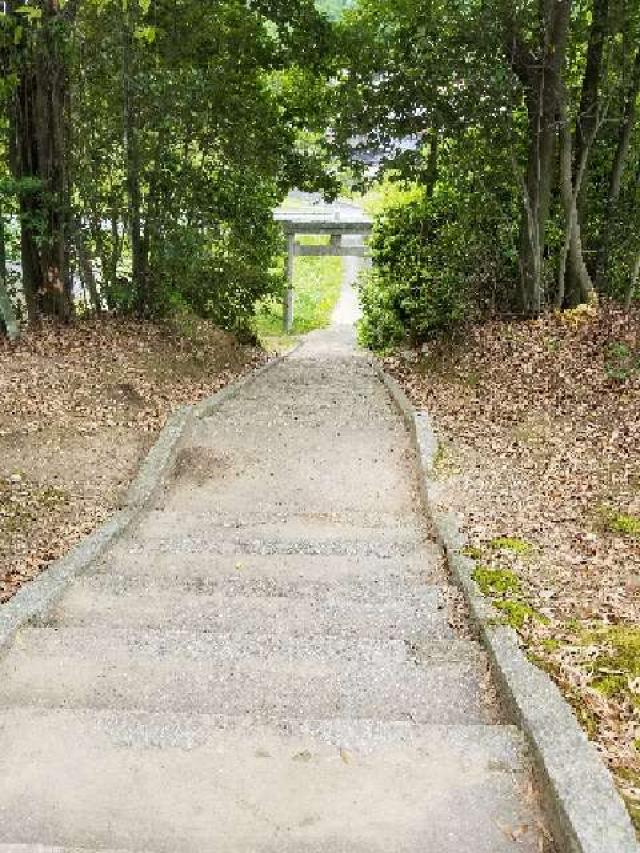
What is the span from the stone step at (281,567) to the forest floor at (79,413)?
2.02 ft

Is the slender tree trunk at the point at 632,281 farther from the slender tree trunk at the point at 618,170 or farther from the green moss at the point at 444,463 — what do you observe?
the green moss at the point at 444,463

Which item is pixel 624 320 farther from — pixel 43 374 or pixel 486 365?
pixel 43 374

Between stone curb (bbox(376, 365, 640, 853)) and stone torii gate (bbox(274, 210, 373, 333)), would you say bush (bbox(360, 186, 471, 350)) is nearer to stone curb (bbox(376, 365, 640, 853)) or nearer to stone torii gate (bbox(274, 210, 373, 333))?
stone torii gate (bbox(274, 210, 373, 333))

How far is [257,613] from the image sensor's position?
445cm

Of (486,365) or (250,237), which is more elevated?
(250,237)

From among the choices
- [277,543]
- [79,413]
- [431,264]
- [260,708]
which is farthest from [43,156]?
[260,708]

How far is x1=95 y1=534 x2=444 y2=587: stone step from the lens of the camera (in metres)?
5.09

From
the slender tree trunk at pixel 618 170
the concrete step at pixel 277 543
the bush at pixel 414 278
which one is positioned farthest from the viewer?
the bush at pixel 414 278

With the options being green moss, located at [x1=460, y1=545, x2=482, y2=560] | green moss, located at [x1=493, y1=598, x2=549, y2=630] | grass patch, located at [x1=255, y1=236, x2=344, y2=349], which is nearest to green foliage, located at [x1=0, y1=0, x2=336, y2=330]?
grass patch, located at [x1=255, y1=236, x2=344, y2=349]

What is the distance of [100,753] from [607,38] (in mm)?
12381

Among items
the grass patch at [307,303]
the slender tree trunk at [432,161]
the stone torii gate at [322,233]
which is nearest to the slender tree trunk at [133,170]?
the grass patch at [307,303]

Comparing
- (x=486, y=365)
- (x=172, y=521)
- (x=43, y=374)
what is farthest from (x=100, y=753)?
(x=486, y=365)

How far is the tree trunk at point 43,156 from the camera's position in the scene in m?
11.4

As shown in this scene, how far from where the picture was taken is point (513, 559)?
514cm
